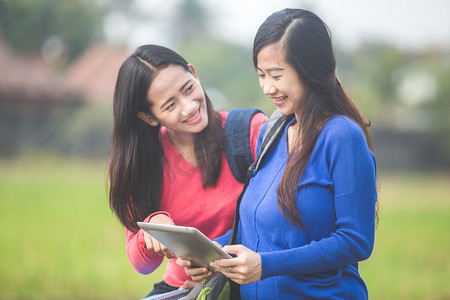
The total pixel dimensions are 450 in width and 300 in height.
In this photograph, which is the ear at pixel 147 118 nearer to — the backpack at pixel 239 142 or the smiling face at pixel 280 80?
the backpack at pixel 239 142

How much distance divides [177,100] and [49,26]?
38.9ft

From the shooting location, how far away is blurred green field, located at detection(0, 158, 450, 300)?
4.29 m

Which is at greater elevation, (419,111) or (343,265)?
(419,111)

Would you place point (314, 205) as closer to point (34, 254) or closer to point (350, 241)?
point (350, 241)

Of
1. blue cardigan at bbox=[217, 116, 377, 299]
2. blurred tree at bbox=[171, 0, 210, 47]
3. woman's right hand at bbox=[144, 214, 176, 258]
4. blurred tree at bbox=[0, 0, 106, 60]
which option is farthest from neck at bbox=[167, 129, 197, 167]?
blurred tree at bbox=[171, 0, 210, 47]

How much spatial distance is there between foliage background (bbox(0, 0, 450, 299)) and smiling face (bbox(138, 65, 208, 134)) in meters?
1.26

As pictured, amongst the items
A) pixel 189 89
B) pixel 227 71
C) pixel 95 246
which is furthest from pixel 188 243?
pixel 227 71

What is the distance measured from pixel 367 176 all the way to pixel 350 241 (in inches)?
6.2

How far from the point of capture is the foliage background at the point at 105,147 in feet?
15.3

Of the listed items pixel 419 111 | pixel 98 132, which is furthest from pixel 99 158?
pixel 419 111

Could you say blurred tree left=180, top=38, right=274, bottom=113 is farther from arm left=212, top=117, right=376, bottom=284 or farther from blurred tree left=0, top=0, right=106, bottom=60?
arm left=212, top=117, right=376, bottom=284

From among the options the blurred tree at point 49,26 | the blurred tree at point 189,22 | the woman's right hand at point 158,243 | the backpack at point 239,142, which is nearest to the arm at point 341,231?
the woman's right hand at point 158,243

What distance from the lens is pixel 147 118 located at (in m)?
1.68

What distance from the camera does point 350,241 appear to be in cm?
117
